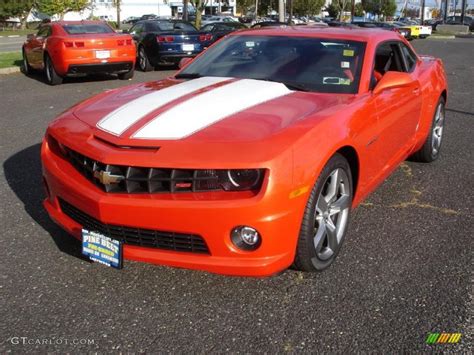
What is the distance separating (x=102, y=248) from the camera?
2793 mm

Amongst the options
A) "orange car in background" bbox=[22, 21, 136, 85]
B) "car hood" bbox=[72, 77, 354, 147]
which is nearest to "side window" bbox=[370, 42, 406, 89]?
"car hood" bbox=[72, 77, 354, 147]

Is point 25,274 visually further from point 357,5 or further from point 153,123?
point 357,5

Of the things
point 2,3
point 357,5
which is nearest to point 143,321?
point 2,3

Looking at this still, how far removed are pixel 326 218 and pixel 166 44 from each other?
1159 centimetres

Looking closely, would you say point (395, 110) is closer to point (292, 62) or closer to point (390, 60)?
point (292, 62)

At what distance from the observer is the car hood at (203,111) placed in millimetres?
2789

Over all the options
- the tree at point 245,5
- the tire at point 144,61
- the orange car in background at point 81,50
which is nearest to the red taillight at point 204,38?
the tire at point 144,61

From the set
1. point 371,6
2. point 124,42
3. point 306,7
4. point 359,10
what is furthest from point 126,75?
point 371,6

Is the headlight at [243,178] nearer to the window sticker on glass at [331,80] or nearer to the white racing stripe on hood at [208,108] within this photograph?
the white racing stripe on hood at [208,108]

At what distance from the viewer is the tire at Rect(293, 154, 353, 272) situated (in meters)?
2.79

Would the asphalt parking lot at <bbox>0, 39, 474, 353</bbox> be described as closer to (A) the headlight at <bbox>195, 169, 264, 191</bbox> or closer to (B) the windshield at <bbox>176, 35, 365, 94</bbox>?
(A) the headlight at <bbox>195, 169, 264, 191</bbox>

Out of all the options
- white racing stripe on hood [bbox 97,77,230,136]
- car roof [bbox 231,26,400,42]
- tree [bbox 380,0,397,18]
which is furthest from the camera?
tree [bbox 380,0,397,18]

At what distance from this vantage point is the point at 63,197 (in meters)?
3.04

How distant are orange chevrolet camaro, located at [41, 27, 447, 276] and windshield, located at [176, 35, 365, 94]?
0.05ft
